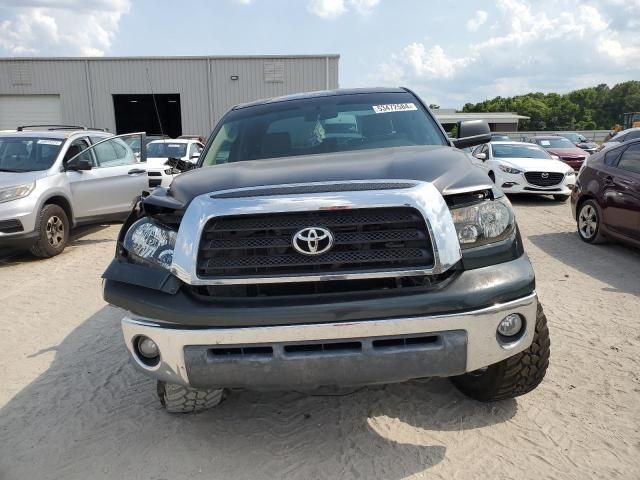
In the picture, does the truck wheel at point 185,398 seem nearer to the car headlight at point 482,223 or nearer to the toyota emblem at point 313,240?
the toyota emblem at point 313,240

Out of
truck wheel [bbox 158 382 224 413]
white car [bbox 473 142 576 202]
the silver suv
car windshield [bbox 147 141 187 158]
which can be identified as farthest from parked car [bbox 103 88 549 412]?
car windshield [bbox 147 141 187 158]

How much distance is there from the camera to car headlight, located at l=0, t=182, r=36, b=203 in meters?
6.79

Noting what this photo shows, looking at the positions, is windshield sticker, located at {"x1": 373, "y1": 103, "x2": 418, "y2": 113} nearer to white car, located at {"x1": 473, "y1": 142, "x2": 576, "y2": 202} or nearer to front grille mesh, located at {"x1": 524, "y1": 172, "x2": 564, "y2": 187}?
white car, located at {"x1": 473, "y1": 142, "x2": 576, "y2": 202}

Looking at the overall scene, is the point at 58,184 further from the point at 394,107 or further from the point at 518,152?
the point at 518,152

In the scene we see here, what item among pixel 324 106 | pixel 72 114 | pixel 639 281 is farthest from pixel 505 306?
pixel 72 114

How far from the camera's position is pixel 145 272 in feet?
8.03

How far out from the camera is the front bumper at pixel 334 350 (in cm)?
221

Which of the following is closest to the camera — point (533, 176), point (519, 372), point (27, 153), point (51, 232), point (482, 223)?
point (482, 223)

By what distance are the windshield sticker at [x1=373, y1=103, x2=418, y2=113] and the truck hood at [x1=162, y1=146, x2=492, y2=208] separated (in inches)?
35.5

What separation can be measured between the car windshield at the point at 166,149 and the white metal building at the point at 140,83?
46.3 feet

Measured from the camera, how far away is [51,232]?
24.2ft

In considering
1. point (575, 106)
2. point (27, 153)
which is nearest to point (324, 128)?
point (27, 153)

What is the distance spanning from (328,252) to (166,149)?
1318 cm

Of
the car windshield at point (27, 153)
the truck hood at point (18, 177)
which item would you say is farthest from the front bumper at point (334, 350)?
the car windshield at point (27, 153)
